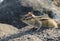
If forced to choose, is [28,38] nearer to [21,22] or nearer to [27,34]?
[27,34]

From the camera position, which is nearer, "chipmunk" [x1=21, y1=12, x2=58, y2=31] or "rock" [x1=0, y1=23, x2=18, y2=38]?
"chipmunk" [x1=21, y1=12, x2=58, y2=31]

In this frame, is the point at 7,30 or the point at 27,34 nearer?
the point at 27,34

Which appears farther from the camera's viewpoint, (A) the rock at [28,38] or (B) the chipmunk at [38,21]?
(B) the chipmunk at [38,21]

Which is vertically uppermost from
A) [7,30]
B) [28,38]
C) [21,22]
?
[21,22]

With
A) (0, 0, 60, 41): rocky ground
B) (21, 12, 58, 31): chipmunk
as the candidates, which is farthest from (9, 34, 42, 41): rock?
(21, 12, 58, 31): chipmunk

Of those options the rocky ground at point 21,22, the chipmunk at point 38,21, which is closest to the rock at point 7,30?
the rocky ground at point 21,22

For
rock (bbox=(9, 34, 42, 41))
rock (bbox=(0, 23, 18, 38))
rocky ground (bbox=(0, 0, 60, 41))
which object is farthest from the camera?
rock (bbox=(0, 23, 18, 38))

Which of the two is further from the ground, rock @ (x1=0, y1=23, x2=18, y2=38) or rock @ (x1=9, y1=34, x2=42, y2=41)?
rock @ (x1=0, y1=23, x2=18, y2=38)

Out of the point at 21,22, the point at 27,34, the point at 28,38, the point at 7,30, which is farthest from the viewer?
the point at 21,22

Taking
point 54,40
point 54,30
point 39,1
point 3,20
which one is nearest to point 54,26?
point 54,30

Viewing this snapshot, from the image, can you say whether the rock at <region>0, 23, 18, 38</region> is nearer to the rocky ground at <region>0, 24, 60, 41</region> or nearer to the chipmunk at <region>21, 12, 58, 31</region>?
the rocky ground at <region>0, 24, 60, 41</region>

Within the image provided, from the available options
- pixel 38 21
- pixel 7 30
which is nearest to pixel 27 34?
pixel 38 21

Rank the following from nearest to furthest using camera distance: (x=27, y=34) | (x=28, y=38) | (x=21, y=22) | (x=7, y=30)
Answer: (x=28, y=38)
(x=27, y=34)
(x=7, y=30)
(x=21, y=22)

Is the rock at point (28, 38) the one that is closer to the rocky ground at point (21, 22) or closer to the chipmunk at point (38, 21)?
the rocky ground at point (21, 22)
